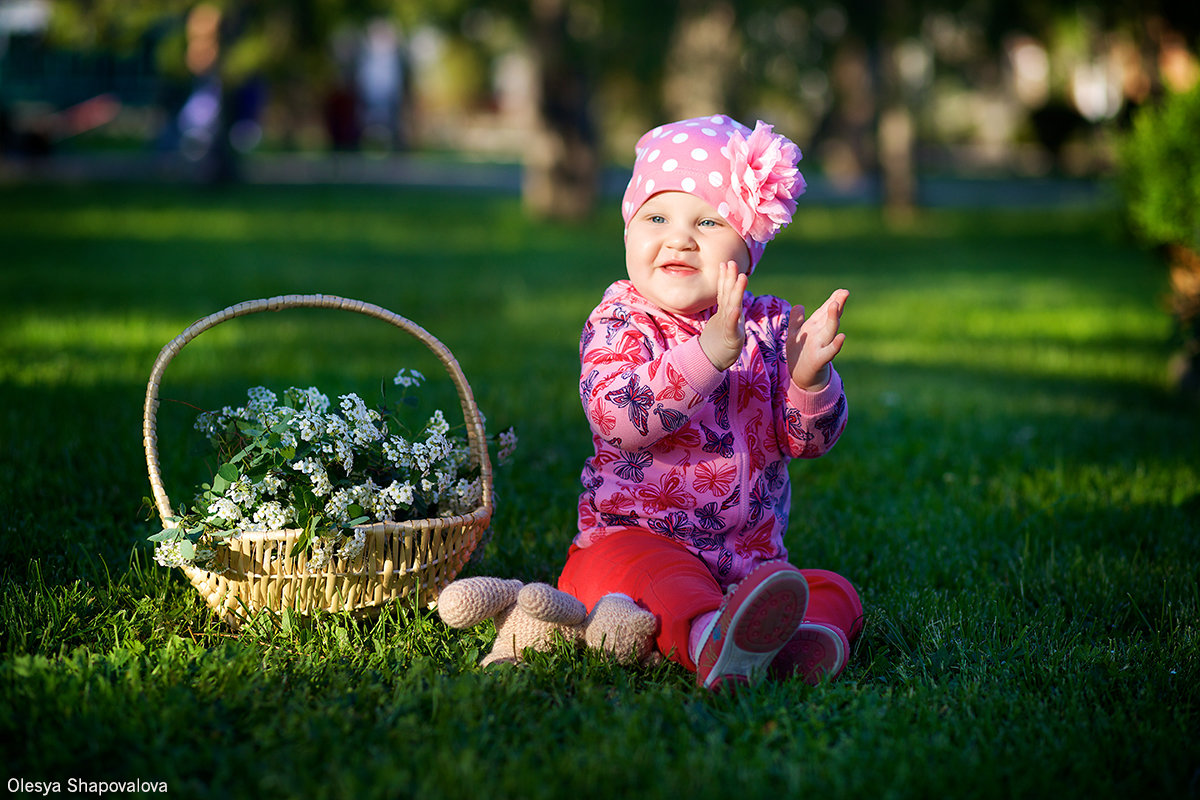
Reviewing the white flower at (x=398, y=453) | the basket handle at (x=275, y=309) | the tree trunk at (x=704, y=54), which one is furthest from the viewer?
the tree trunk at (x=704, y=54)

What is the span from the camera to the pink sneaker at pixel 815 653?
2.45 metres

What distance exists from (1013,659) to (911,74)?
37.1 m

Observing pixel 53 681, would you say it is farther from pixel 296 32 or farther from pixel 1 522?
pixel 296 32

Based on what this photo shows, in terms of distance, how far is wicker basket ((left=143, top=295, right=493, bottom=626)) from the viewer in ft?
8.21

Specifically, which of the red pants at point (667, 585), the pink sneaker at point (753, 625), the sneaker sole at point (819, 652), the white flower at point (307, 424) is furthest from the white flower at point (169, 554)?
the sneaker sole at point (819, 652)

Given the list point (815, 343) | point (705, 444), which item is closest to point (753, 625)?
point (705, 444)

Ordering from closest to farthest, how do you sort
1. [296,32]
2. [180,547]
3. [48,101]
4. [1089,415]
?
[180,547]
[1089,415]
[296,32]
[48,101]

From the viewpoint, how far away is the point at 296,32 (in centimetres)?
1536

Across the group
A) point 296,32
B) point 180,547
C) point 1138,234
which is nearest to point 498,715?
point 180,547

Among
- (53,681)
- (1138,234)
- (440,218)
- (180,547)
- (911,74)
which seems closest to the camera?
(53,681)

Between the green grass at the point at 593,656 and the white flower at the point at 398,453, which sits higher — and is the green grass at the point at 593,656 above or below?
below

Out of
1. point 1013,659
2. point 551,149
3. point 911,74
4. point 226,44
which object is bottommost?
point 1013,659

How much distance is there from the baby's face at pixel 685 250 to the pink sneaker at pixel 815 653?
31.5 inches

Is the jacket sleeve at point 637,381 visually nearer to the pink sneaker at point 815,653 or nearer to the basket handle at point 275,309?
the basket handle at point 275,309
